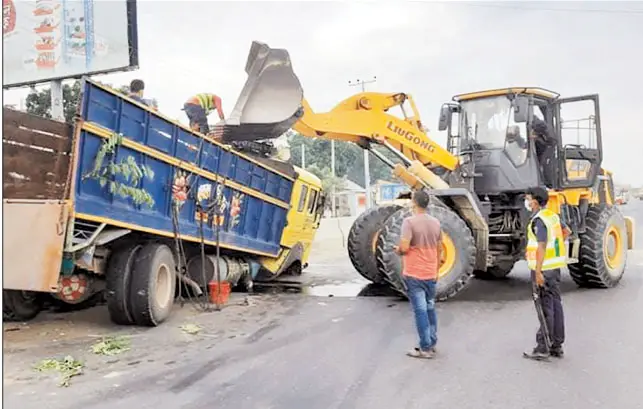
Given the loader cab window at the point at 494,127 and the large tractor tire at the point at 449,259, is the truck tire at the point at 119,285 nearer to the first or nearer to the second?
the large tractor tire at the point at 449,259

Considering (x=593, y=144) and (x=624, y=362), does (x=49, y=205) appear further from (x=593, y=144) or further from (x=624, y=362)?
(x=593, y=144)

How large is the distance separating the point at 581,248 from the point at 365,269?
329cm

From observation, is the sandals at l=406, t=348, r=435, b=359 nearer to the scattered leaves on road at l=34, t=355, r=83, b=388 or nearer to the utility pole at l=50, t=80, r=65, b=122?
the scattered leaves on road at l=34, t=355, r=83, b=388

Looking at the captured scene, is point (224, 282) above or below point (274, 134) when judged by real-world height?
below

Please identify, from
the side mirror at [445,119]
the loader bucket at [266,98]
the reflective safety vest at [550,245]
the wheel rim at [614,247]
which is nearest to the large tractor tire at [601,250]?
the wheel rim at [614,247]

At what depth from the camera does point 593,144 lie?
9664 mm

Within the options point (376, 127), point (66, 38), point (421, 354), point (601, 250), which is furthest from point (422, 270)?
point (66, 38)

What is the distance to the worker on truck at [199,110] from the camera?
27.0ft

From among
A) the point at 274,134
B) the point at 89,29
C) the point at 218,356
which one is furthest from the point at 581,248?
the point at 89,29

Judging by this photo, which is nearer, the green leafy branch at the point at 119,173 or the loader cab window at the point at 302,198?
the green leafy branch at the point at 119,173

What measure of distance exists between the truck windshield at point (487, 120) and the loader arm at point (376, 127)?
48 cm

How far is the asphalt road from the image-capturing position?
4316 mm

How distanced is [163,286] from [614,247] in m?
6.94

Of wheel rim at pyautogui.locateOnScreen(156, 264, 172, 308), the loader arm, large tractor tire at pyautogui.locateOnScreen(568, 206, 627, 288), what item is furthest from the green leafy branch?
large tractor tire at pyautogui.locateOnScreen(568, 206, 627, 288)
